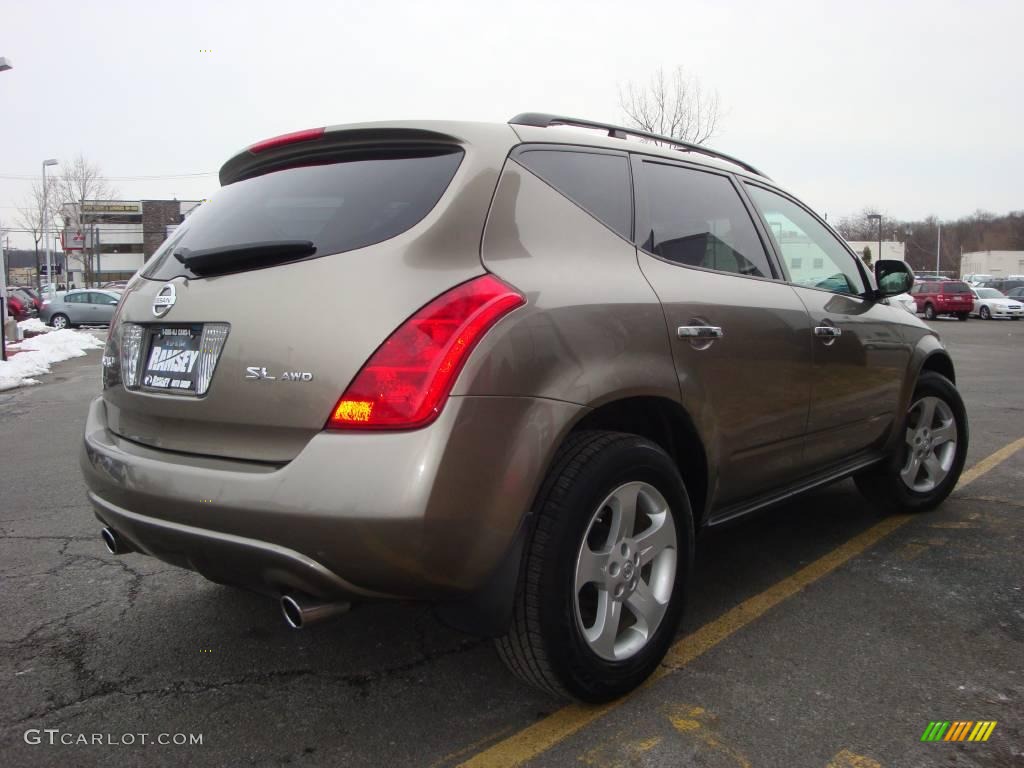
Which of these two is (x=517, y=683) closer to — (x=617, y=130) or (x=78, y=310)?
(x=617, y=130)

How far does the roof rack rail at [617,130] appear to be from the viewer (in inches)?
108

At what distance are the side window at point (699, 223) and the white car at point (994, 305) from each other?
36.6m

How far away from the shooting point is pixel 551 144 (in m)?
2.64

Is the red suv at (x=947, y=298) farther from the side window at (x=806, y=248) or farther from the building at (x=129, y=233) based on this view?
the building at (x=129, y=233)

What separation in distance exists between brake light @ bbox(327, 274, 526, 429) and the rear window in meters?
0.32

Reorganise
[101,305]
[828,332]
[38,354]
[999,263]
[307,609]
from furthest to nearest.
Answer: [999,263], [101,305], [38,354], [828,332], [307,609]

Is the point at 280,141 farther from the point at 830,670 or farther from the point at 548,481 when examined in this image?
the point at 830,670

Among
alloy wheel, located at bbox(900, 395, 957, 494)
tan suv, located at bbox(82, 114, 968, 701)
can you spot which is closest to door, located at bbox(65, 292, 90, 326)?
tan suv, located at bbox(82, 114, 968, 701)

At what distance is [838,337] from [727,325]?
37.1 inches

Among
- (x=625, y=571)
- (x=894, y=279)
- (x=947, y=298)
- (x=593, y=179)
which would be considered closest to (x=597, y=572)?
(x=625, y=571)

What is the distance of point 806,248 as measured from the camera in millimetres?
3787

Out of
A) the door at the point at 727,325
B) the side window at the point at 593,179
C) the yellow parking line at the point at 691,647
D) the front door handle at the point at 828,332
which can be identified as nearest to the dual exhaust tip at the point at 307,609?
the yellow parking line at the point at 691,647

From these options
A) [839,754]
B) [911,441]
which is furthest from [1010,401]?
[839,754]

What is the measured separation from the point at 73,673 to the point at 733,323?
8.27 feet
